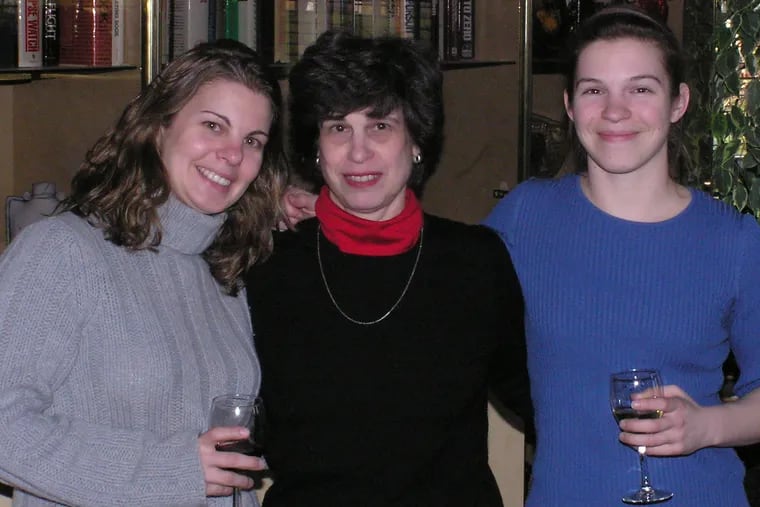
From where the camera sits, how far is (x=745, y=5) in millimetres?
3352

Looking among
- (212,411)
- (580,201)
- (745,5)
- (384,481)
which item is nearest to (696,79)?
(745,5)

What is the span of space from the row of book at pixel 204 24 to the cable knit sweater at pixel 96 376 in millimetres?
1251

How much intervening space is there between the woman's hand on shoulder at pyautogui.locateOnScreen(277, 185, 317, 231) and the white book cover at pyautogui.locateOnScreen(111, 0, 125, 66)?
106 centimetres

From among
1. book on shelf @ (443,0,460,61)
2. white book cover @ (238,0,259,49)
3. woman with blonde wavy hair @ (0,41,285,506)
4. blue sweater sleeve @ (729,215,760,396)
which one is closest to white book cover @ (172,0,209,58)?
white book cover @ (238,0,259,49)

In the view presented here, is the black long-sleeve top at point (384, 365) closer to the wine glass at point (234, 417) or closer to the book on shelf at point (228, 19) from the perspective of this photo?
the wine glass at point (234, 417)

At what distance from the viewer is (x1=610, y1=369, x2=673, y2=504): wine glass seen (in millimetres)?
2051

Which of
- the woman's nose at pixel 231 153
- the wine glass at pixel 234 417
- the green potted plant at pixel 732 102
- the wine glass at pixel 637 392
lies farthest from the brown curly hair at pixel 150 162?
the green potted plant at pixel 732 102

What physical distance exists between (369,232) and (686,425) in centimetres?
76

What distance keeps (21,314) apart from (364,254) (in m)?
0.77

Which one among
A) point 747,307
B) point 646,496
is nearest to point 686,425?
point 646,496

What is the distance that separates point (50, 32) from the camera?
3.15 metres

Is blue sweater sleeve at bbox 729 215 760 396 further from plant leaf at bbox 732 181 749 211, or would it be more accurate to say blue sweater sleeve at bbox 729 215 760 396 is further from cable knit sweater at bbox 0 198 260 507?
plant leaf at bbox 732 181 749 211

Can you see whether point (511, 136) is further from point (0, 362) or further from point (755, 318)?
point (0, 362)

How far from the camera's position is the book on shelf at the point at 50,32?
3.14 meters
